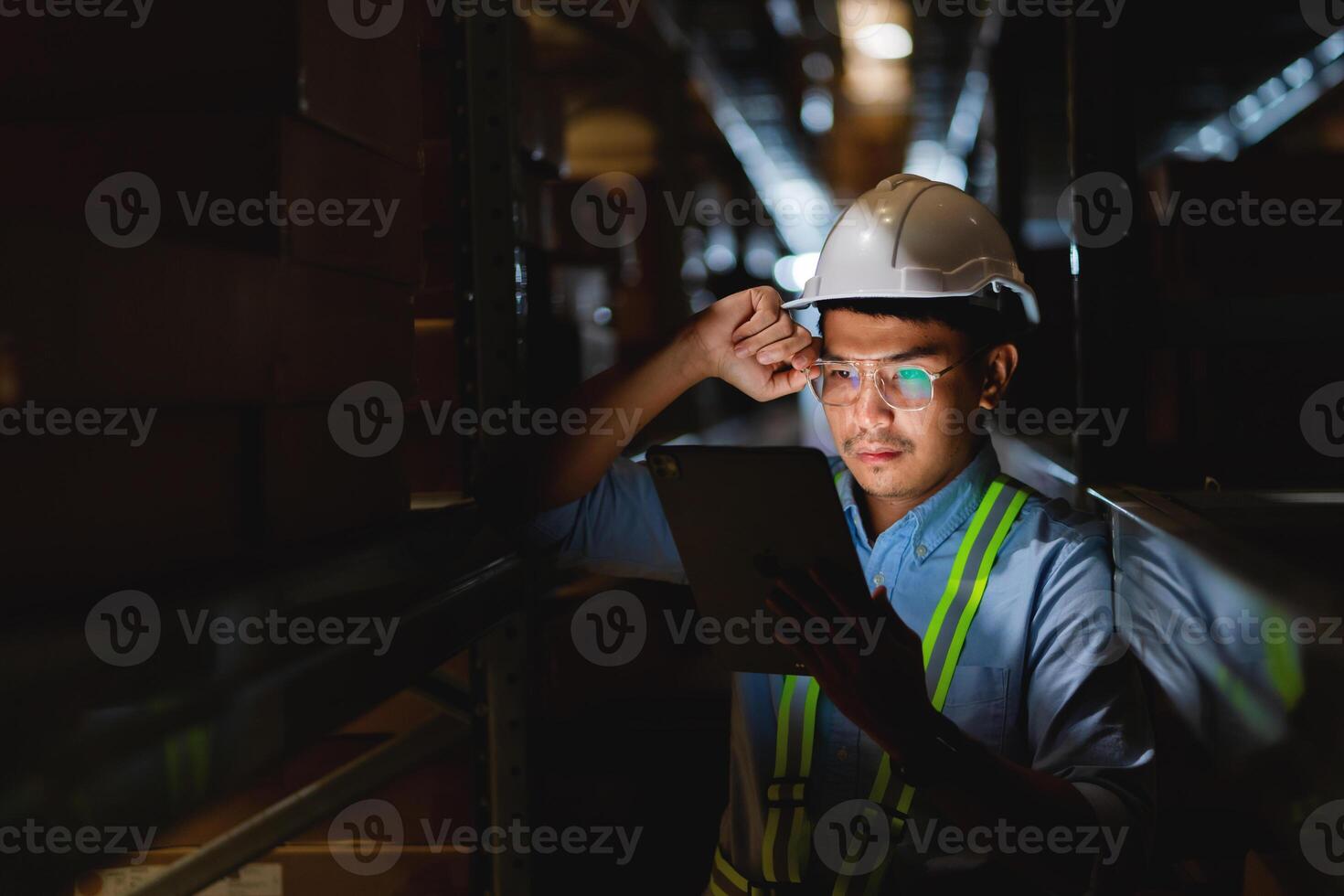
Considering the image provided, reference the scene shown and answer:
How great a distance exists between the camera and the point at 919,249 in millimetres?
1722

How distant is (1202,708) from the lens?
1.45 metres

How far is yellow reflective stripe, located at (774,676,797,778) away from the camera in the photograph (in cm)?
161

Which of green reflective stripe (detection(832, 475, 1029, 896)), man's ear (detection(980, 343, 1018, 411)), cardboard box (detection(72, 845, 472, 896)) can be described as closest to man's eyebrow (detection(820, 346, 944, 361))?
man's ear (detection(980, 343, 1018, 411))

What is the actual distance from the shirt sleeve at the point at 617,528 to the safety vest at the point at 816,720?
43 cm

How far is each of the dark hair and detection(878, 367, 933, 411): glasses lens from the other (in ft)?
0.30

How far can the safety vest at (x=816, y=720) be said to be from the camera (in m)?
1.53

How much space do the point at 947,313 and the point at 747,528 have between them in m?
0.58

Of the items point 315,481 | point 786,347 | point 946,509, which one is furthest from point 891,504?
point 315,481

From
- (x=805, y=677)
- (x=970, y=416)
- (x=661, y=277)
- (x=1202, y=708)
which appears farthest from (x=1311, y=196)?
(x=661, y=277)

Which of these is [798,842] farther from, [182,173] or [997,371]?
[182,173]

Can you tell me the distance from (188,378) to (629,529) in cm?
95

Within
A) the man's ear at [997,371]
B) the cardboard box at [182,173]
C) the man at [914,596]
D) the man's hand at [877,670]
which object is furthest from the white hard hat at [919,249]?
the cardboard box at [182,173]

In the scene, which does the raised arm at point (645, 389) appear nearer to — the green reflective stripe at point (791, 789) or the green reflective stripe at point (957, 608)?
the green reflective stripe at point (957, 608)

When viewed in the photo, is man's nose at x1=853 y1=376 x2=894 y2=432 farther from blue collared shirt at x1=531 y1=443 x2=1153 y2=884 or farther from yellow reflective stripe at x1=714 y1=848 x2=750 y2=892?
yellow reflective stripe at x1=714 y1=848 x2=750 y2=892
